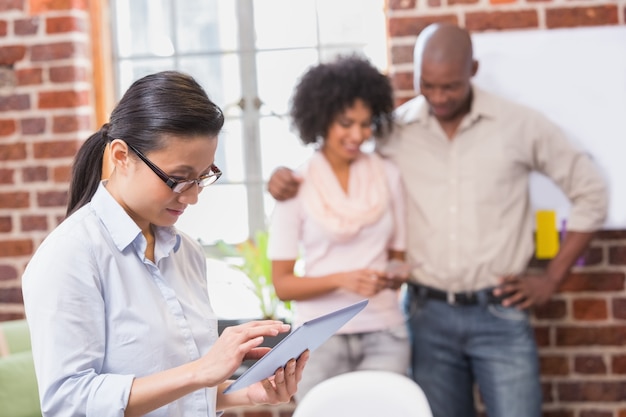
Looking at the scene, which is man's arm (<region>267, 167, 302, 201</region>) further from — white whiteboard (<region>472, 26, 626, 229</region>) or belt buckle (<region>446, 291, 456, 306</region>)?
white whiteboard (<region>472, 26, 626, 229</region>)

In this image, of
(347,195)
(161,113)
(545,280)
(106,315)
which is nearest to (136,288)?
(106,315)

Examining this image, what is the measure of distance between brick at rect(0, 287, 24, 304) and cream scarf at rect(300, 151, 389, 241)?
4.18 ft

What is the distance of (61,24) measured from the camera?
317cm

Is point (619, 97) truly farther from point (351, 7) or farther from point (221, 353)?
point (221, 353)

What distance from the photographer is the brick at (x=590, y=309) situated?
2.94 m

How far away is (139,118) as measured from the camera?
145cm

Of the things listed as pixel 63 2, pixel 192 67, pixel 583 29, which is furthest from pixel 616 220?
pixel 63 2

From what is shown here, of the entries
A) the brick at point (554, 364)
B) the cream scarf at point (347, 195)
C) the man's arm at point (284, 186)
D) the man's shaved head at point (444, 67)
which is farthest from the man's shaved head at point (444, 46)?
the brick at point (554, 364)

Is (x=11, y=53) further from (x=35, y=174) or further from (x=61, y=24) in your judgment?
(x=35, y=174)

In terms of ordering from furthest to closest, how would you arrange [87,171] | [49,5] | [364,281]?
[49,5] < [364,281] < [87,171]

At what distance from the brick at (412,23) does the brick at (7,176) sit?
4.87 feet

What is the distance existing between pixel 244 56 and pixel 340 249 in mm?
1180

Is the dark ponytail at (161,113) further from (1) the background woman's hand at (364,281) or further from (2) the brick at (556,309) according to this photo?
(2) the brick at (556,309)

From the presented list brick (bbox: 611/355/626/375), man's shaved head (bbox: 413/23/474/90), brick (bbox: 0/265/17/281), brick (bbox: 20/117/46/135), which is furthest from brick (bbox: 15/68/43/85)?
brick (bbox: 611/355/626/375)
